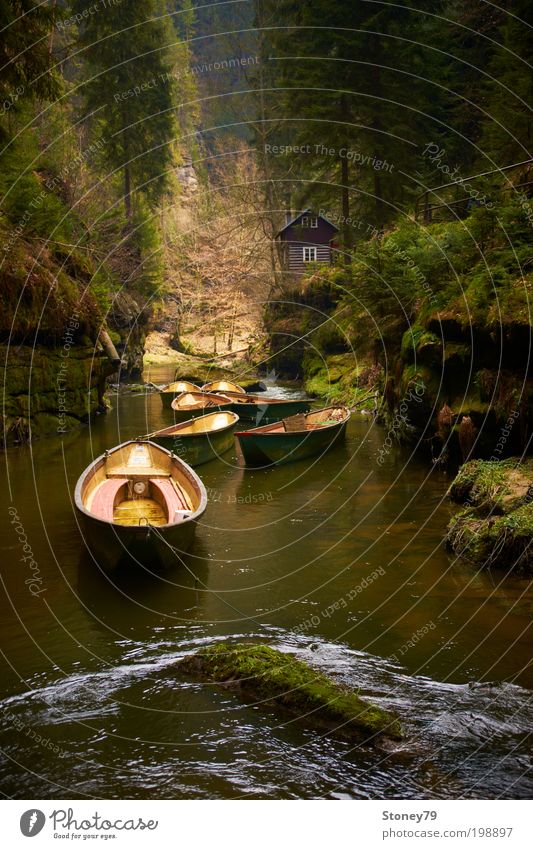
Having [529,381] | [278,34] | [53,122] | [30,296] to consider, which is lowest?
[529,381]

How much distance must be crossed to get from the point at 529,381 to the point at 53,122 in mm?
29768

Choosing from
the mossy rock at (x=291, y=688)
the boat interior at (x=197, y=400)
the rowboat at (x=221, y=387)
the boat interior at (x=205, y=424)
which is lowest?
the mossy rock at (x=291, y=688)

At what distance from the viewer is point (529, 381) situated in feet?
37.8

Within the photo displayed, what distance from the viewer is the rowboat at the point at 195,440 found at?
54.9 ft

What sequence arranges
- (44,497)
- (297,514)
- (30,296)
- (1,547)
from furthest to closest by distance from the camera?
1. (30,296)
2. (44,497)
3. (297,514)
4. (1,547)

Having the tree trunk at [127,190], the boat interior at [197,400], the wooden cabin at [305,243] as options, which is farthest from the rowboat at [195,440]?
the wooden cabin at [305,243]

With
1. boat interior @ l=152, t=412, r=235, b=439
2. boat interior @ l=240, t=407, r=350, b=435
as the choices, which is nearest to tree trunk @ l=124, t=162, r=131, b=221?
boat interior @ l=152, t=412, r=235, b=439

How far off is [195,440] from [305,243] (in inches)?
1097

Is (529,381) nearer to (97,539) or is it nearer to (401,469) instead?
(401,469)

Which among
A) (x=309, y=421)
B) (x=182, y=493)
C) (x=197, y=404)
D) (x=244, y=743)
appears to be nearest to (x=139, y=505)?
(x=182, y=493)

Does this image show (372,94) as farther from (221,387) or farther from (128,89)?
(128,89)

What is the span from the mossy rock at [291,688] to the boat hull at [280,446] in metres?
9.82

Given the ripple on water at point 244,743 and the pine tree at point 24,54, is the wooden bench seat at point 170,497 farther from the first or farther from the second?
the pine tree at point 24,54

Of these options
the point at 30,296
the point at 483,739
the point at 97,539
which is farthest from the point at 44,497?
the point at 483,739
